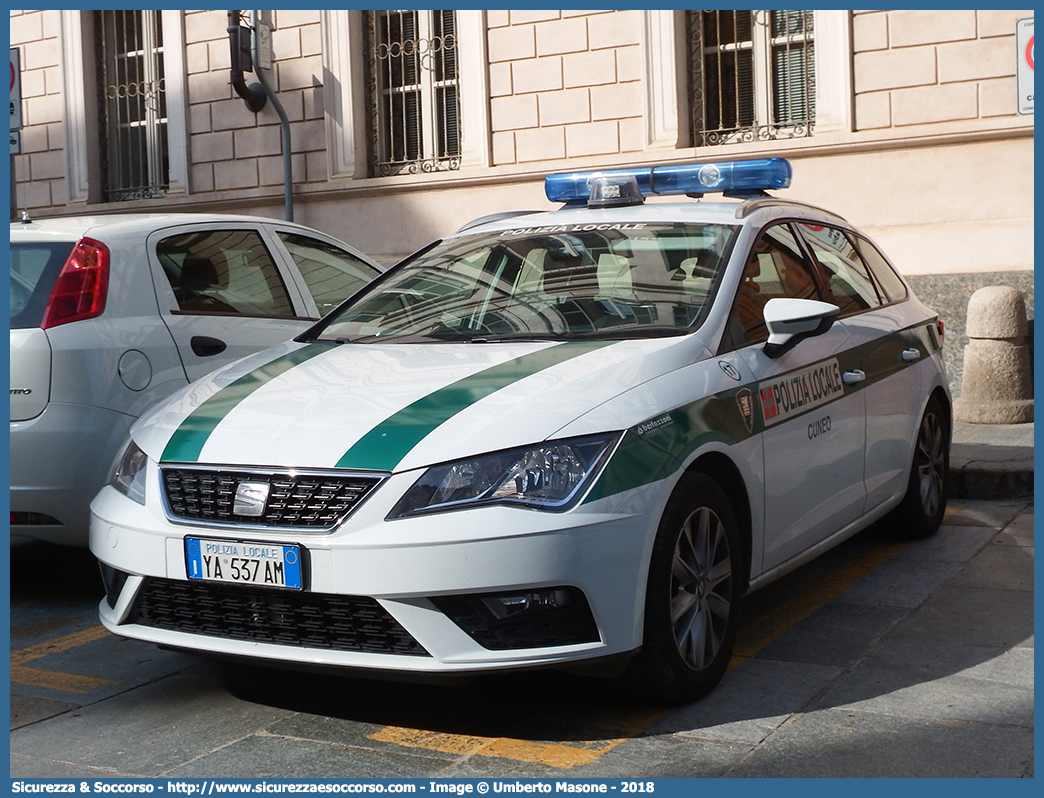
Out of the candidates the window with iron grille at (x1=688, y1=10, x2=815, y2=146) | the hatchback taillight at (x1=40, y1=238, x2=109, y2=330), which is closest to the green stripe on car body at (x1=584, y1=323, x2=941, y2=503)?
the hatchback taillight at (x1=40, y1=238, x2=109, y2=330)

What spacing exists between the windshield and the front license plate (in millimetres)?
1220

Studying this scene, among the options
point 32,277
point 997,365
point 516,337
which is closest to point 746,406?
point 516,337

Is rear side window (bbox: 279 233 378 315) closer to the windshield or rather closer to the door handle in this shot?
the door handle

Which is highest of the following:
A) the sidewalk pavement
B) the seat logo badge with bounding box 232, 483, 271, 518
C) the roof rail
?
the roof rail

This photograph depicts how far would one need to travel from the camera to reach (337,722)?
3732 mm

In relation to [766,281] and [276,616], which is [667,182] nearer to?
[766,281]

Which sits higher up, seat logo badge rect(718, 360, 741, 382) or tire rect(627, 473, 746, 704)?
seat logo badge rect(718, 360, 741, 382)

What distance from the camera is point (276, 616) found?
139 inches

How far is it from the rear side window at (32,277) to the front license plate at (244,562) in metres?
1.88

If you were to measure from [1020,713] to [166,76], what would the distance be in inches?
556

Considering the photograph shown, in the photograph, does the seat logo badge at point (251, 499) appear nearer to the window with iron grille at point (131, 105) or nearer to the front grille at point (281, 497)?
the front grille at point (281, 497)

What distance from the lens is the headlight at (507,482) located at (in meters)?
3.36

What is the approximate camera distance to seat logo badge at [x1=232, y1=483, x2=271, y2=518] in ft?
11.4

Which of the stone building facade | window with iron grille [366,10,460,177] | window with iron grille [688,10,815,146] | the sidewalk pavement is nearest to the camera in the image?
the sidewalk pavement
